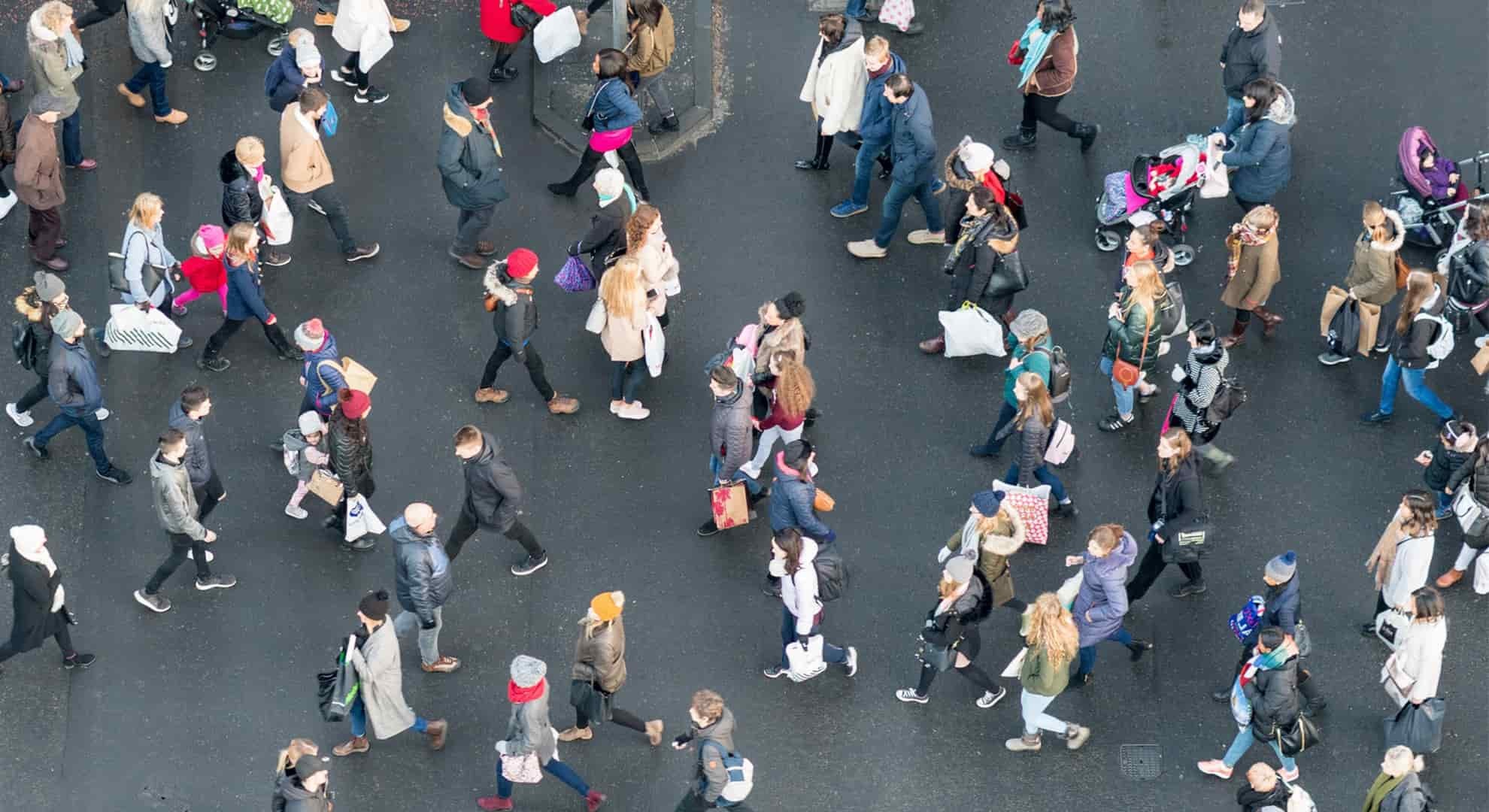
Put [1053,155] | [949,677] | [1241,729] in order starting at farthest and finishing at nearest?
1. [1053,155]
2. [949,677]
3. [1241,729]

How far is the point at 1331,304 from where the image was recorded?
17625 mm

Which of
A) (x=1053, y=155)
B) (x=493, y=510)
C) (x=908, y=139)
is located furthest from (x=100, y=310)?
(x=1053, y=155)

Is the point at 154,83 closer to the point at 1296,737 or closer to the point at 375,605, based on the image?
the point at 375,605

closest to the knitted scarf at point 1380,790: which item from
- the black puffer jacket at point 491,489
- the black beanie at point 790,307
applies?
the black beanie at point 790,307

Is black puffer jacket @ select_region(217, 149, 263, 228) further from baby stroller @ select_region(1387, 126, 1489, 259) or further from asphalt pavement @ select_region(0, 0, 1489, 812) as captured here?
baby stroller @ select_region(1387, 126, 1489, 259)

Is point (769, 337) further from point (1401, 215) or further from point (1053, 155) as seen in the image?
point (1401, 215)

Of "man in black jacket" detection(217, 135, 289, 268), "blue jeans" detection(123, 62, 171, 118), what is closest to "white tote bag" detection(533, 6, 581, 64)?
"man in black jacket" detection(217, 135, 289, 268)

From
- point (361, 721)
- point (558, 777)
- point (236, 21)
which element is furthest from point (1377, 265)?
point (236, 21)

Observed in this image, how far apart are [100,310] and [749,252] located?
5.46m

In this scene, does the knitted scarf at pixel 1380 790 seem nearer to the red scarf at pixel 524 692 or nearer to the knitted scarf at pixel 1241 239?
the knitted scarf at pixel 1241 239

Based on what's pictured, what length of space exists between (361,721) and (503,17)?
742 centimetres

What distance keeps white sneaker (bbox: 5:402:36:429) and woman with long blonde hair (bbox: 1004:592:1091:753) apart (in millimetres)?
8023

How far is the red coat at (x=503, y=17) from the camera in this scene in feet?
64.9

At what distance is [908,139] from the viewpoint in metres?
18.0
